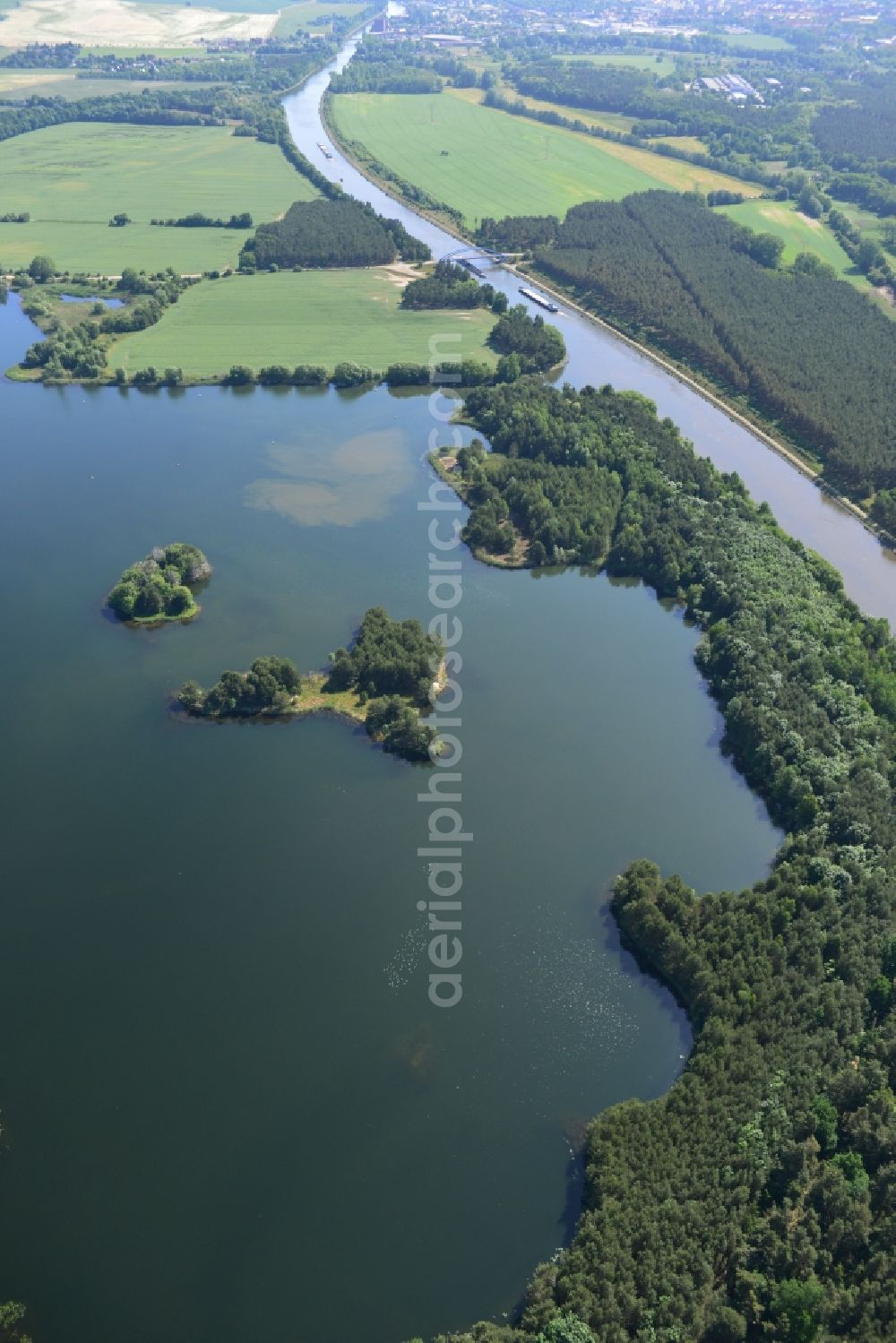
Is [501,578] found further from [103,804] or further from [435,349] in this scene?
[435,349]

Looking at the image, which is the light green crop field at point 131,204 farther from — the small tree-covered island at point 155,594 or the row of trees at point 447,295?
the small tree-covered island at point 155,594

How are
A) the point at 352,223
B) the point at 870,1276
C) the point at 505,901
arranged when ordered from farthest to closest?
1. the point at 352,223
2. the point at 505,901
3. the point at 870,1276

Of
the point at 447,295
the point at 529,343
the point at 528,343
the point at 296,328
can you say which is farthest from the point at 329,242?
the point at 529,343

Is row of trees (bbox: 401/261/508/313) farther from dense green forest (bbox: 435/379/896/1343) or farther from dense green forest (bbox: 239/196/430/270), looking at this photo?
dense green forest (bbox: 435/379/896/1343)

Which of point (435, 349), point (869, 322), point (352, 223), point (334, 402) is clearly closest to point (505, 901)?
point (334, 402)

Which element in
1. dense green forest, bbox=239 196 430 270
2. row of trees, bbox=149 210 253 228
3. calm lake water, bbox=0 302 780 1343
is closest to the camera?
calm lake water, bbox=0 302 780 1343

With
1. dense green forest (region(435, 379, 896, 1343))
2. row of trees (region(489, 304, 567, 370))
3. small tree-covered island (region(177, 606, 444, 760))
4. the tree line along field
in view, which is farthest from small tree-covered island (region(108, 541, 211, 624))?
the tree line along field
